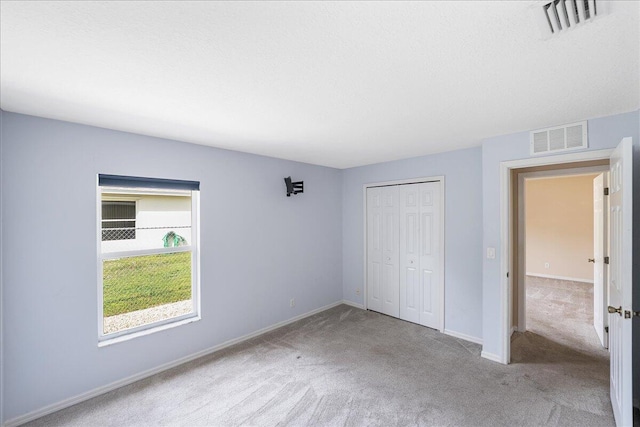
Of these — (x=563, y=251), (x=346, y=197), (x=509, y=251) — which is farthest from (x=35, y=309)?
(x=563, y=251)

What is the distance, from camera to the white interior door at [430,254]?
3.74m

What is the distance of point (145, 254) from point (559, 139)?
404 cm

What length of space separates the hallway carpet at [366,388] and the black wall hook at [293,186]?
6.34 ft

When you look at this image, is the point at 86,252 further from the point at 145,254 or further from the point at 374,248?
the point at 374,248

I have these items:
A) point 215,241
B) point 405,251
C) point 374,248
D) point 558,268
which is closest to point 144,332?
point 215,241

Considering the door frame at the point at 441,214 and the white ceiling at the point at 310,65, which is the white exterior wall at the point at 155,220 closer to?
the white ceiling at the point at 310,65

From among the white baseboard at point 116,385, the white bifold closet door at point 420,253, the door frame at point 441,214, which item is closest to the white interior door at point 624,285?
the door frame at point 441,214

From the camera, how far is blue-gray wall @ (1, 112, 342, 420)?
2117 mm

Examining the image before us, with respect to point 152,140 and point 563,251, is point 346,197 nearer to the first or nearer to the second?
point 152,140

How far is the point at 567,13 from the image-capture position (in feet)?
3.70

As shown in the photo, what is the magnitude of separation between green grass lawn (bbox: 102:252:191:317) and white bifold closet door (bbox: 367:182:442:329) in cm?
271

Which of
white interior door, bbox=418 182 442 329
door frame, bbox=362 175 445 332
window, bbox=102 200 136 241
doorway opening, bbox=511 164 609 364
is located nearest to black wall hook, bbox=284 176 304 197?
door frame, bbox=362 175 445 332

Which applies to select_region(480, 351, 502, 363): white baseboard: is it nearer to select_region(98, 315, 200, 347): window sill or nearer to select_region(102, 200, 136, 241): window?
select_region(98, 315, 200, 347): window sill

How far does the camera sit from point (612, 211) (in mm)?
2205
